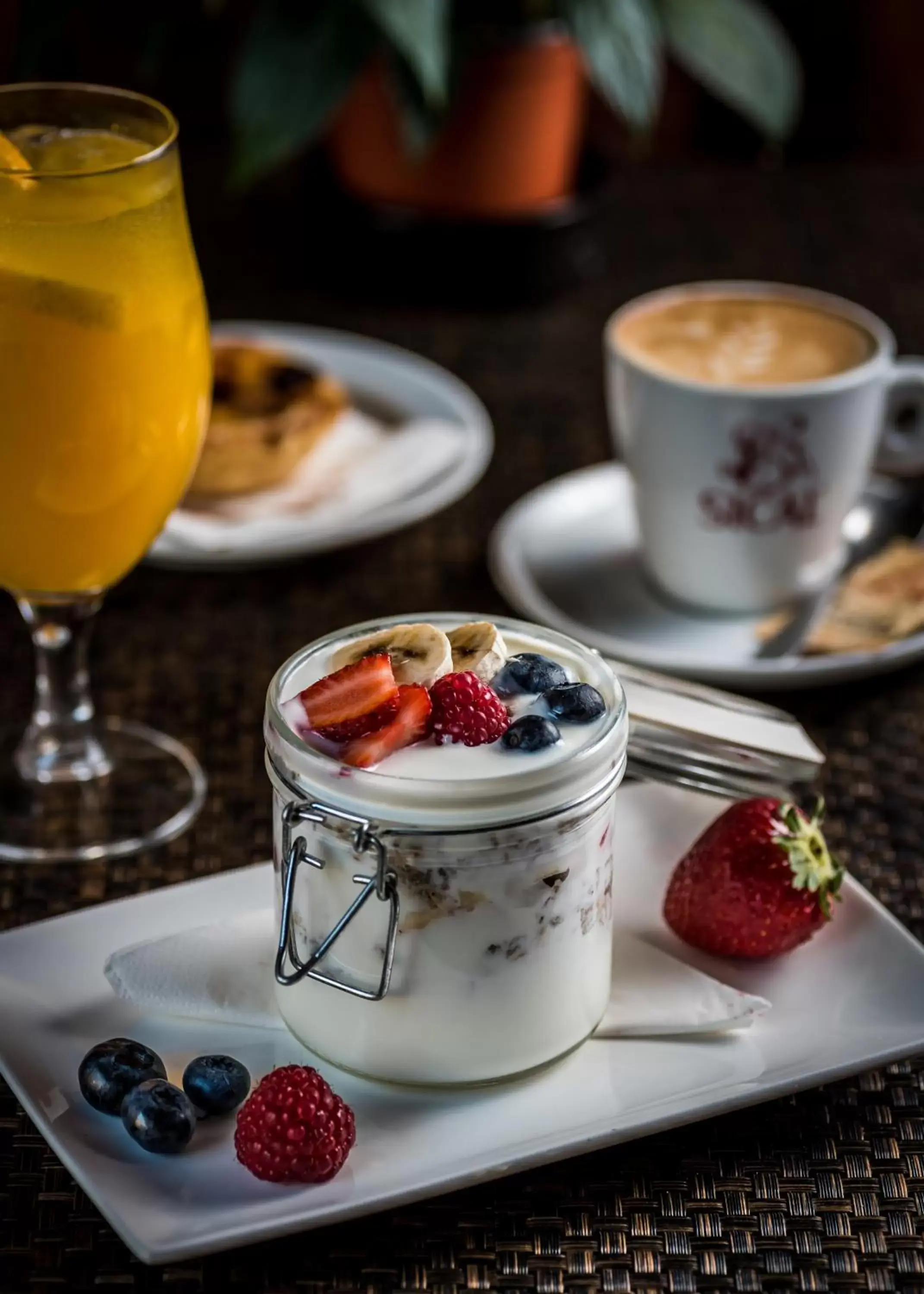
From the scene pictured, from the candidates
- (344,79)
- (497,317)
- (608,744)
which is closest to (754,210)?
(497,317)

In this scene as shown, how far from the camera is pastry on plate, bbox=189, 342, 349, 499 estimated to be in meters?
1.62

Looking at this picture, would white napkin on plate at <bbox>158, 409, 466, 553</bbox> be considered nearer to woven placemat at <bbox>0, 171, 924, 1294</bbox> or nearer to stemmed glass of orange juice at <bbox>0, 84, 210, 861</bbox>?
woven placemat at <bbox>0, 171, 924, 1294</bbox>

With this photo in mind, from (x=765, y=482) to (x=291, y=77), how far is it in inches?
32.8

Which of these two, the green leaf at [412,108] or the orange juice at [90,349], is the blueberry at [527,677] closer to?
the orange juice at [90,349]

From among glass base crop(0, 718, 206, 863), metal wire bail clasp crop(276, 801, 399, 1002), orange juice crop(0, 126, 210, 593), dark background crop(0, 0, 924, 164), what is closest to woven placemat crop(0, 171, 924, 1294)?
glass base crop(0, 718, 206, 863)

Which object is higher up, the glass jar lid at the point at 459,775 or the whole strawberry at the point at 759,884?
the glass jar lid at the point at 459,775

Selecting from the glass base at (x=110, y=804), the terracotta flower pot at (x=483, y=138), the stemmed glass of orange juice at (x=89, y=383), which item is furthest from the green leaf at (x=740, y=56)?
the glass base at (x=110, y=804)

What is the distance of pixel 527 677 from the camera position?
927 mm

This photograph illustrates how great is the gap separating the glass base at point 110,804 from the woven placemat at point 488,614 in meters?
0.02

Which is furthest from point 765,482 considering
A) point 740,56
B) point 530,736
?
point 740,56

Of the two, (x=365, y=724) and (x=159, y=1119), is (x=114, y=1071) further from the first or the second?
(x=365, y=724)

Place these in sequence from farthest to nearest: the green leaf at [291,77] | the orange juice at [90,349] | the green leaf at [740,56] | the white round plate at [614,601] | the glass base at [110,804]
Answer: the green leaf at [740,56]
the green leaf at [291,77]
the white round plate at [614,601]
the glass base at [110,804]
the orange juice at [90,349]

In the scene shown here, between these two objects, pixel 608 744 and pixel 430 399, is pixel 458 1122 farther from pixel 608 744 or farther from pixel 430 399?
pixel 430 399

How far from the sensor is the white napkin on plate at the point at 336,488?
5.02 feet
